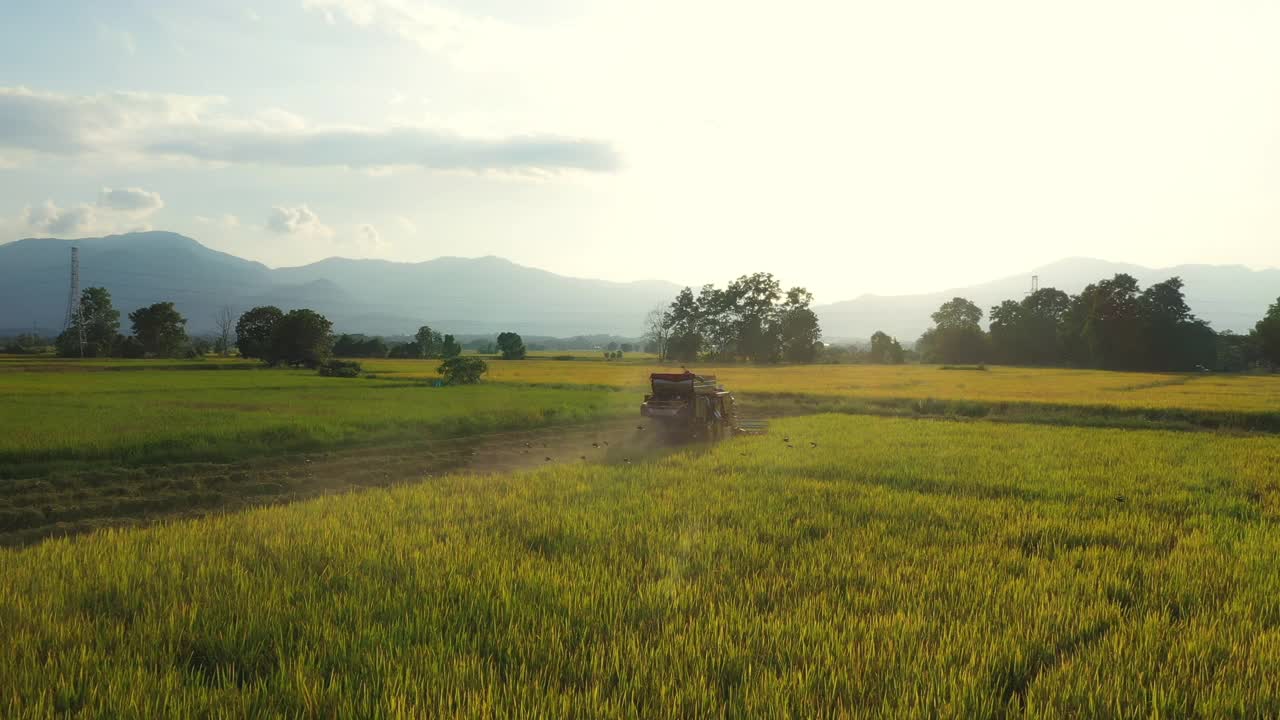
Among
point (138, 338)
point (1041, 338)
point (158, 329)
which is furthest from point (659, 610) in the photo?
point (138, 338)

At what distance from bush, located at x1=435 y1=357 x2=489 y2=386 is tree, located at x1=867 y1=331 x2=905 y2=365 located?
71.0 m

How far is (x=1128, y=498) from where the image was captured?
1010cm

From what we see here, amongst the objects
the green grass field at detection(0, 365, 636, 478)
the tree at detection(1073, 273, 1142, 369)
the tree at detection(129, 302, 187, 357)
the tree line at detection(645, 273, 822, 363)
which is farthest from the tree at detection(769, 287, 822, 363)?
the tree at detection(129, 302, 187, 357)

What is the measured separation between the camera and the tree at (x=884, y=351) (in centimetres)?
9675

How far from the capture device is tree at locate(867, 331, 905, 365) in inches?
3809

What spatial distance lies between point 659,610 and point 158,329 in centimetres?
9049

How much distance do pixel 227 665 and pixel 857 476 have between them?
10.2 m

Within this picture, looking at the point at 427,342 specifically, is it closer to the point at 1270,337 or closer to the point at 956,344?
the point at 956,344

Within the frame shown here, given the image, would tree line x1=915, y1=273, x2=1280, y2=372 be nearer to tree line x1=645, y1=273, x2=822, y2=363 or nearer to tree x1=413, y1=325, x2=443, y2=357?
tree line x1=645, y1=273, x2=822, y2=363

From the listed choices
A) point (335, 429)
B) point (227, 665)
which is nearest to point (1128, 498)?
point (227, 665)

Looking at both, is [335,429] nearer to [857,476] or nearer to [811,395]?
[857,476]

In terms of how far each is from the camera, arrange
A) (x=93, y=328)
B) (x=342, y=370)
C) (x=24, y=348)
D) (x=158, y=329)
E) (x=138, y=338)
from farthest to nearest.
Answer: (x=24, y=348) < (x=93, y=328) < (x=138, y=338) < (x=158, y=329) < (x=342, y=370)

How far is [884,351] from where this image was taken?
9931cm

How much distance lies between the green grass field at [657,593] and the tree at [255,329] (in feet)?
206
